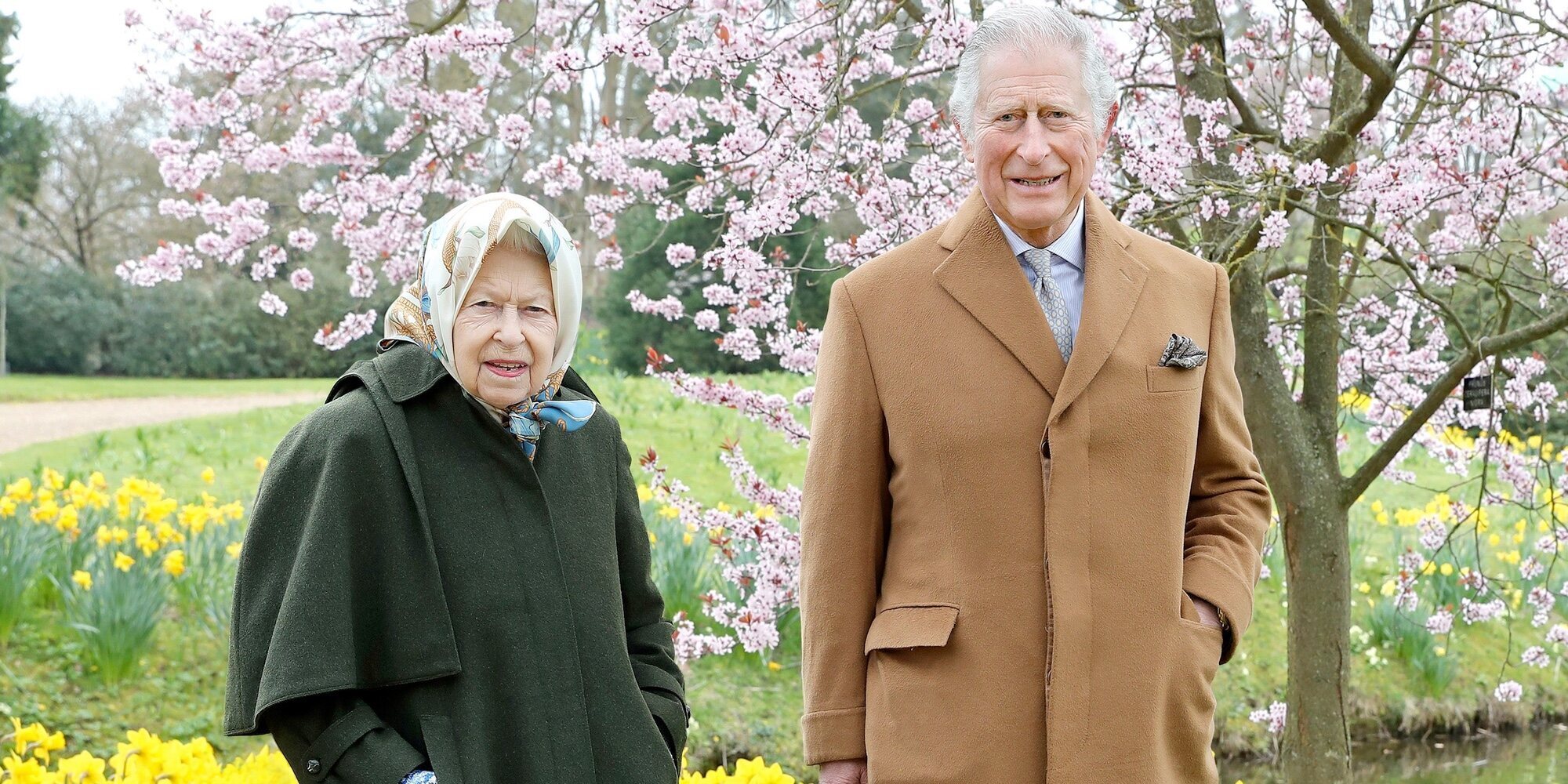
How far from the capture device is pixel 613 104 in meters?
15.3

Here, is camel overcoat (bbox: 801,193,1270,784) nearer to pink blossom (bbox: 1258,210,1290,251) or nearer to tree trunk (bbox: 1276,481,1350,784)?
pink blossom (bbox: 1258,210,1290,251)

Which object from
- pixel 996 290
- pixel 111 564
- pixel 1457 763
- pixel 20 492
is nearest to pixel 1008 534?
pixel 996 290

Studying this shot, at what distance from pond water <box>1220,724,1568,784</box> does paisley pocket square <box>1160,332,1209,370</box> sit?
159 inches

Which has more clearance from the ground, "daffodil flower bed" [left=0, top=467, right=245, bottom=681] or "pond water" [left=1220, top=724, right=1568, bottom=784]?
"daffodil flower bed" [left=0, top=467, right=245, bottom=681]

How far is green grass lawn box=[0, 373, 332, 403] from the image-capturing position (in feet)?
52.2

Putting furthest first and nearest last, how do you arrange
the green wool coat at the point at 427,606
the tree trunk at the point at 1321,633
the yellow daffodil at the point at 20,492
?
the yellow daffodil at the point at 20,492 → the tree trunk at the point at 1321,633 → the green wool coat at the point at 427,606

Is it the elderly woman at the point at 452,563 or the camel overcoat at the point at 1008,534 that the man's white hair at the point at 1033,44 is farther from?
the elderly woman at the point at 452,563

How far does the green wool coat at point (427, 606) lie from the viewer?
166 centimetres

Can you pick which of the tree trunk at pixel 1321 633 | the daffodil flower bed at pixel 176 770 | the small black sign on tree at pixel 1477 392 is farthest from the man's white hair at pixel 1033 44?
the small black sign on tree at pixel 1477 392

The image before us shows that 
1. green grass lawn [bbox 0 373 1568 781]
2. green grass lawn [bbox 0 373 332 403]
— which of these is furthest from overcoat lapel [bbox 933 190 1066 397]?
green grass lawn [bbox 0 373 332 403]

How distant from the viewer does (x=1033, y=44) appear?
1.92m

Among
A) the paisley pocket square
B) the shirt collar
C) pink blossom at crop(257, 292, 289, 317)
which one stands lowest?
the paisley pocket square

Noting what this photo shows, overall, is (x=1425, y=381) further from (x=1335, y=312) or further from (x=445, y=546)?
(x=445, y=546)

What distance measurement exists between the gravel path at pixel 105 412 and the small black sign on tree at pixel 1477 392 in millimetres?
10293
